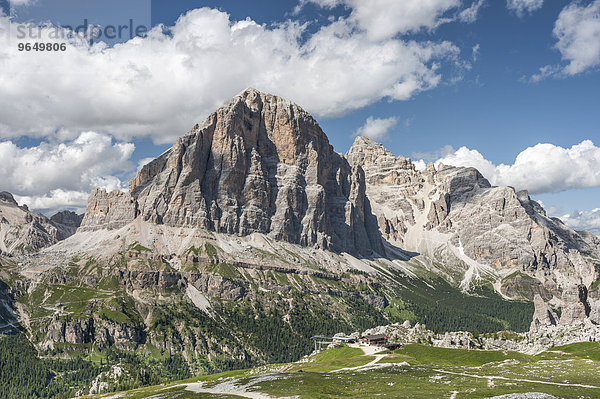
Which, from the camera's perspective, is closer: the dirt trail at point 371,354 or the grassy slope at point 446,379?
the grassy slope at point 446,379

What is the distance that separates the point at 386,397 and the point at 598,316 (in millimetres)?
163422

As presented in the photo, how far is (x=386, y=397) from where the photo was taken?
79062 millimetres

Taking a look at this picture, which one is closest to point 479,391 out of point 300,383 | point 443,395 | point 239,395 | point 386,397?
point 443,395

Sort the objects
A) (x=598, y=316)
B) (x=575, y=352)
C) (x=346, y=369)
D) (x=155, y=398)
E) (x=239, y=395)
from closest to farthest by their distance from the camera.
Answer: (x=239, y=395) → (x=155, y=398) → (x=346, y=369) → (x=575, y=352) → (x=598, y=316)

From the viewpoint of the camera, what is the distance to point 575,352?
5733 inches

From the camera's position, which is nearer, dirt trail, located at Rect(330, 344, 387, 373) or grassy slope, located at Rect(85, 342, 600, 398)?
grassy slope, located at Rect(85, 342, 600, 398)

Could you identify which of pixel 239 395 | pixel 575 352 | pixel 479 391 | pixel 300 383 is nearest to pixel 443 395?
pixel 479 391

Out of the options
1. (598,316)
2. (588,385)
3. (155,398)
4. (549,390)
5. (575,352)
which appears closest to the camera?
(549,390)

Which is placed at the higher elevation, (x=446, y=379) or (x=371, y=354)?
(x=446, y=379)

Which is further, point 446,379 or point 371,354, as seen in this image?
point 371,354

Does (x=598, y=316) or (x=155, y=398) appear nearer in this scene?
(x=155, y=398)

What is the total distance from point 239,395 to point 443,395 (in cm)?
4010

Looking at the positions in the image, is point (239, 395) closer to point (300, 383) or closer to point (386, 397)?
point (300, 383)

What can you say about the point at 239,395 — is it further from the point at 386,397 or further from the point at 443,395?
the point at 443,395
